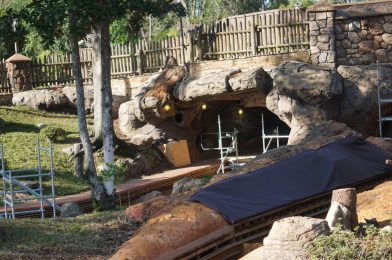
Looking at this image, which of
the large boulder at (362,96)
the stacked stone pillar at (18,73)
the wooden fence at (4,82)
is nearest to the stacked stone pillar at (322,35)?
the large boulder at (362,96)

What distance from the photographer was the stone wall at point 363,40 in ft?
80.6

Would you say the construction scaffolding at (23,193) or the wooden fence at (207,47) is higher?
the wooden fence at (207,47)

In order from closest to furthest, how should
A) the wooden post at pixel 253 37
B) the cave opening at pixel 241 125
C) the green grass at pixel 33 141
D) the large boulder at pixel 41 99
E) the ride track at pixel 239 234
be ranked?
the ride track at pixel 239 234 < the green grass at pixel 33 141 < the wooden post at pixel 253 37 < the cave opening at pixel 241 125 < the large boulder at pixel 41 99

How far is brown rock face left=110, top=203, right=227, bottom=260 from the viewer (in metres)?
11.6

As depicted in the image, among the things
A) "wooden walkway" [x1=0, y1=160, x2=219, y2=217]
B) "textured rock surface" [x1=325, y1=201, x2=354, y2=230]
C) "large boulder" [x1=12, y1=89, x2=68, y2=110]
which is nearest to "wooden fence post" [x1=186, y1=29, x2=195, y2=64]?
"wooden walkway" [x1=0, y1=160, x2=219, y2=217]

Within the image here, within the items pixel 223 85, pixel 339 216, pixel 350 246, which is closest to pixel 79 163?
pixel 223 85

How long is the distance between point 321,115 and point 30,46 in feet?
62.6

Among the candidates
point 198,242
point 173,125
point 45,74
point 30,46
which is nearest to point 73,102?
point 45,74

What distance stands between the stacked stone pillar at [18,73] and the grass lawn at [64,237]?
17.8 metres

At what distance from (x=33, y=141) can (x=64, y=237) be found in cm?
1365

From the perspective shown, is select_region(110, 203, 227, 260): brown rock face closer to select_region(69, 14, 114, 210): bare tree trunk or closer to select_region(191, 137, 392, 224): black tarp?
select_region(191, 137, 392, 224): black tarp

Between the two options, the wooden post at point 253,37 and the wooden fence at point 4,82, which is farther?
the wooden fence at point 4,82

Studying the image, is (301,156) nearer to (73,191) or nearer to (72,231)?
(72,231)

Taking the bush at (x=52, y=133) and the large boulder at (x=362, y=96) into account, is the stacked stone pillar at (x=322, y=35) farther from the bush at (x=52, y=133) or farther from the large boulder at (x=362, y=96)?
the bush at (x=52, y=133)
